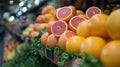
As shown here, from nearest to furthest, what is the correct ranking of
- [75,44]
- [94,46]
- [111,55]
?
[111,55], [94,46], [75,44]

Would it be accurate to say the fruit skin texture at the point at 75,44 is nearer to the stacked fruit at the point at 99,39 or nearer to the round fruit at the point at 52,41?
the stacked fruit at the point at 99,39

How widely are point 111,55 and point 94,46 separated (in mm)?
152

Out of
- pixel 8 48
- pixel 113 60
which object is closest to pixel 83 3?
pixel 113 60

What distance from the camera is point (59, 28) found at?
2.07m

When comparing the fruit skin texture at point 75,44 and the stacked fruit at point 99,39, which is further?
the fruit skin texture at point 75,44

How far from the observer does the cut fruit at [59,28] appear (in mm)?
2021

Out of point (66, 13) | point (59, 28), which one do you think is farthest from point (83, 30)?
point (66, 13)

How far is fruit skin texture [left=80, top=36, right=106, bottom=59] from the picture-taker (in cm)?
135

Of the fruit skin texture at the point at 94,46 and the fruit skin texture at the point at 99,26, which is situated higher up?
the fruit skin texture at the point at 99,26

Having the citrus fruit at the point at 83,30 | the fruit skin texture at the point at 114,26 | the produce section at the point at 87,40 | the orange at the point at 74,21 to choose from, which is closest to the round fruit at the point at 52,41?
the produce section at the point at 87,40

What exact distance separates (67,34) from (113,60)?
0.65m

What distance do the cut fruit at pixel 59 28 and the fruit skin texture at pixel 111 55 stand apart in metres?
0.76

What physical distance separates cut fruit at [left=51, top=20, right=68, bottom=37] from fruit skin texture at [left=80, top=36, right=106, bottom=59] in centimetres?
60

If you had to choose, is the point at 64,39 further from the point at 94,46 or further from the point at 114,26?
the point at 114,26
